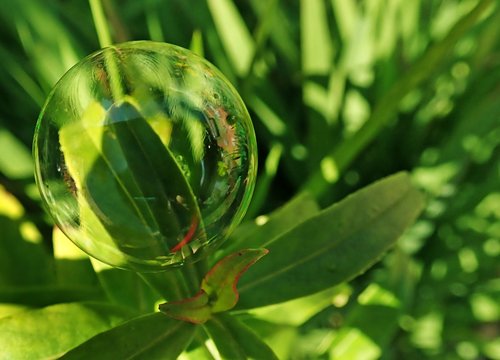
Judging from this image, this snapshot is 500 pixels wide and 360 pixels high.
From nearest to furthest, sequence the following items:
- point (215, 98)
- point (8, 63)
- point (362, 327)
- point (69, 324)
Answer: point (215, 98) → point (69, 324) → point (362, 327) → point (8, 63)

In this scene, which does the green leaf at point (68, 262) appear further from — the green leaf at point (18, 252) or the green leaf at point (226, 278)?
the green leaf at point (226, 278)

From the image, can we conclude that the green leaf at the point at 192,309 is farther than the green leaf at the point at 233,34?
No

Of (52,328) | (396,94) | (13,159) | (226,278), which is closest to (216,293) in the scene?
(226,278)

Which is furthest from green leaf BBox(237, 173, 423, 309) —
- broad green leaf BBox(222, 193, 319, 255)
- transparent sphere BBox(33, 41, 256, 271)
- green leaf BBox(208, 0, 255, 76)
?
green leaf BBox(208, 0, 255, 76)

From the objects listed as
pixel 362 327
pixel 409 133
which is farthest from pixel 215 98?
pixel 409 133

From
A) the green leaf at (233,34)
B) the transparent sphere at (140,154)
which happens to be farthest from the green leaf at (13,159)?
the transparent sphere at (140,154)

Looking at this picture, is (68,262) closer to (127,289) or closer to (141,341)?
(127,289)

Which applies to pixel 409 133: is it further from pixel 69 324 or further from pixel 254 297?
pixel 69 324
